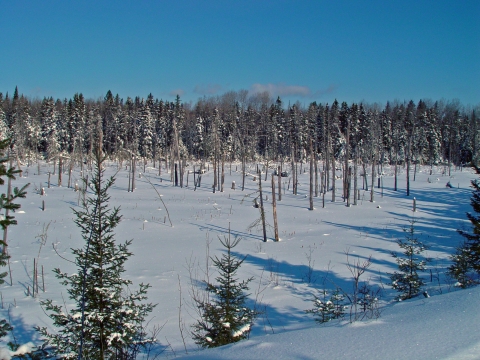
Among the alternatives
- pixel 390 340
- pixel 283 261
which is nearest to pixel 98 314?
pixel 390 340

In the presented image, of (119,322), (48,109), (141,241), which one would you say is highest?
(48,109)

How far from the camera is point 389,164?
72438mm

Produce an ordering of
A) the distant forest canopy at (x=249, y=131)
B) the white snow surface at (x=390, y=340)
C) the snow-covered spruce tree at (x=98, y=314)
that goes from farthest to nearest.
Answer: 1. the distant forest canopy at (x=249, y=131)
2. the snow-covered spruce tree at (x=98, y=314)
3. the white snow surface at (x=390, y=340)

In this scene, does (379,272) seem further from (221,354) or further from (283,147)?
(283,147)

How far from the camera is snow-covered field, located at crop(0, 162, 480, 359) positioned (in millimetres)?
3840

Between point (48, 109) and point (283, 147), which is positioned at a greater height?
point (48, 109)

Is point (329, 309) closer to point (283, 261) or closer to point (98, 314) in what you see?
point (98, 314)

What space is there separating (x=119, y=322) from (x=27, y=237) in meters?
19.9

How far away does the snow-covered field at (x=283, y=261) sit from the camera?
3.84m

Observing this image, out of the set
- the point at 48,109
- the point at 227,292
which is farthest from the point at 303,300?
the point at 48,109

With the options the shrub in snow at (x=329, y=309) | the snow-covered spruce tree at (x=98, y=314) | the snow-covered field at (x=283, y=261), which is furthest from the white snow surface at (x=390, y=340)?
the shrub in snow at (x=329, y=309)

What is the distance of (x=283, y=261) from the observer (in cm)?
1738

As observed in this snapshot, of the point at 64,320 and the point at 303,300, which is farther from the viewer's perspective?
the point at 303,300

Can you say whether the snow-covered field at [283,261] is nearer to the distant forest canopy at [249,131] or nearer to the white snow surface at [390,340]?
the white snow surface at [390,340]
